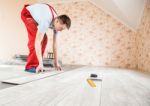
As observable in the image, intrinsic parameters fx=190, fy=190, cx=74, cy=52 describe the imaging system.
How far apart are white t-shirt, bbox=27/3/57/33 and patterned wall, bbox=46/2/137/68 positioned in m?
2.70

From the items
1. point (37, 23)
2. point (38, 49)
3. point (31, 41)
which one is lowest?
point (38, 49)

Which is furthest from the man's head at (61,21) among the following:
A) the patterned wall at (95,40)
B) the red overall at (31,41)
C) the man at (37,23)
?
the patterned wall at (95,40)

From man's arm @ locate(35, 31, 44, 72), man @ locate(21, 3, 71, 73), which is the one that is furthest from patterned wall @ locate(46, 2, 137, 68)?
man's arm @ locate(35, 31, 44, 72)

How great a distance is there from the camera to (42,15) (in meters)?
2.38

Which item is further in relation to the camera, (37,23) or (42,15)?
(37,23)

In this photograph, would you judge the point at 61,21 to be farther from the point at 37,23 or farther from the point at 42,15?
the point at 37,23

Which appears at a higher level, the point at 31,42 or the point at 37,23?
the point at 37,23

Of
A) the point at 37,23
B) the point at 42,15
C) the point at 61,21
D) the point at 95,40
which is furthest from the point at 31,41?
the point at 95,40

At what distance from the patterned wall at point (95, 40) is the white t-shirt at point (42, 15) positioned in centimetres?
270

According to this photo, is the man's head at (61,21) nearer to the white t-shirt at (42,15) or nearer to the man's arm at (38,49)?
the white t-shirt at (42,15)

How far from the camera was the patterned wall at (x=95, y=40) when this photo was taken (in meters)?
4.85

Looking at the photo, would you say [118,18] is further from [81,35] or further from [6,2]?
[6,2]

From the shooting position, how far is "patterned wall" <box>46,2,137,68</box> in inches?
191

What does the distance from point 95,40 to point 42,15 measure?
2.83 metres
